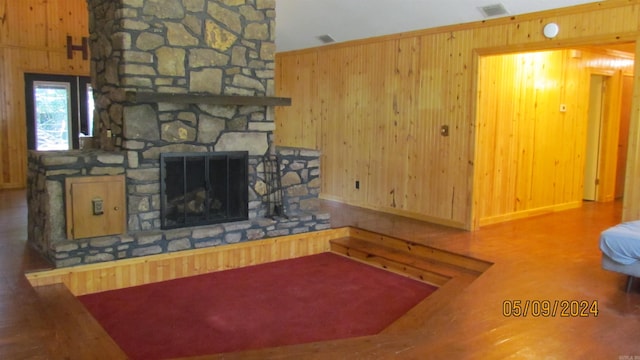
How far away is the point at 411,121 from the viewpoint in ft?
22.0

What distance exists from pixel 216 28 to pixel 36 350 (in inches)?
143

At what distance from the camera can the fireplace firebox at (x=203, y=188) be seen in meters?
5.27

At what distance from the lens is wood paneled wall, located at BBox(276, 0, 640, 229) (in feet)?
17.6

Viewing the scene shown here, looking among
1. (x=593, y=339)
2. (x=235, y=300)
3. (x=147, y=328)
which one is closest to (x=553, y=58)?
(x=593, y=339)

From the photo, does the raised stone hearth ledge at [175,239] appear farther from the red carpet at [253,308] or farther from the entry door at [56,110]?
the entry door at [56,110]

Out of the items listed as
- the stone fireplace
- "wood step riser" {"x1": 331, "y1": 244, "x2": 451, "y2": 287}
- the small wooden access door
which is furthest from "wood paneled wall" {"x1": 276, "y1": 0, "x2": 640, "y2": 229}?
the small wooden access door

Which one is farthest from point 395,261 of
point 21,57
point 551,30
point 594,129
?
point 21,57

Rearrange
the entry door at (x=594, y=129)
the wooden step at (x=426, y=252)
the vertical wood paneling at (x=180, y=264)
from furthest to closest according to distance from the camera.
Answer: the entry door at (x=594, y=129) < the wooden step at (x=426, y=252) < the vertical wood paneling at (x=180, y=264)

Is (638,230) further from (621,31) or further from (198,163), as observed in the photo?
(198,163)

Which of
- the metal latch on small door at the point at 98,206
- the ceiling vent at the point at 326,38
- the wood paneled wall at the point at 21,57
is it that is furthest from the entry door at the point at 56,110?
the metal latch on small door at the point at 98,206

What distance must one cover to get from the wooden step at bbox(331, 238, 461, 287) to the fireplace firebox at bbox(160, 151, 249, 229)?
124 centimetres

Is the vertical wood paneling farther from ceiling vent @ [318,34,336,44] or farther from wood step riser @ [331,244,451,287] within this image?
ceiling vent @ [318,34,336,44]

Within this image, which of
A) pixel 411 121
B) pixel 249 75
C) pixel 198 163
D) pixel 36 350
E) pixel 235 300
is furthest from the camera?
pixel 411 121
